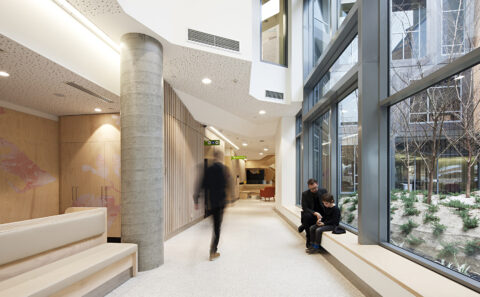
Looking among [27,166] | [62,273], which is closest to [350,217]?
[62,273]

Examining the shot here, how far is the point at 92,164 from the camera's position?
19.7 feet

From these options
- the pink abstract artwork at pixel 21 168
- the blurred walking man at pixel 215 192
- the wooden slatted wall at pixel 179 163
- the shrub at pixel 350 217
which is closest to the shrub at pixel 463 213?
the shrub at pixel 350 217

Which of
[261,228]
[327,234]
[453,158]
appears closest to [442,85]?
[453,158]

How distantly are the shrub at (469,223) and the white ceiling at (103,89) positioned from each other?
3872 millimetres

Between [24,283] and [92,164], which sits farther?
[92,164]

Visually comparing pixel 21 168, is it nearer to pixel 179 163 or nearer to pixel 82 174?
pixel 82 174

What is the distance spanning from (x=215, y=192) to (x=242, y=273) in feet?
4.35

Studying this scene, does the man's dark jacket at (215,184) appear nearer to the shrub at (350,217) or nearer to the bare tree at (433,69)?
the shrub at (350,217)

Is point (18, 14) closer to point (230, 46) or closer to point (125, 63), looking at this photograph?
point (125, 63)

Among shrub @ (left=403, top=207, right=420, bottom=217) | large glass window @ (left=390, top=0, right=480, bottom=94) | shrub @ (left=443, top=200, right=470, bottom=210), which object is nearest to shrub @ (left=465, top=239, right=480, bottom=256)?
shrub @ (left=443, top=200, right=470, bottom=210)

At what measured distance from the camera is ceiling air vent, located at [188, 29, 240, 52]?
4.19 metres

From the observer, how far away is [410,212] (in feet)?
9.98

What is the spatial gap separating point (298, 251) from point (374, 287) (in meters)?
2.22

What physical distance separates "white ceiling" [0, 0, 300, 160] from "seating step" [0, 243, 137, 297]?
8.39ft
